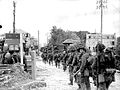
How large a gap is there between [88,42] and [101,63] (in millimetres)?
68188

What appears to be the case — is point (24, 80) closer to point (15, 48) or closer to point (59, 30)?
point (15, 48)

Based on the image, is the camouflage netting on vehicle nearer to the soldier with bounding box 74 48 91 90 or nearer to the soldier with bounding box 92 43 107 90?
the soldier with bounding box 74 48 91 90

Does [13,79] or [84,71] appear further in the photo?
[13,79]

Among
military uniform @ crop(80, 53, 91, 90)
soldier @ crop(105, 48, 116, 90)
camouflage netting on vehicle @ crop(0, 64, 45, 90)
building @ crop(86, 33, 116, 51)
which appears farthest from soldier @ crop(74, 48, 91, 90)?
building @ crop(86, 33, 116, 51)

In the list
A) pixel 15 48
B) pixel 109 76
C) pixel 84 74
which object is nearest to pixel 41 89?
pixel 84 74

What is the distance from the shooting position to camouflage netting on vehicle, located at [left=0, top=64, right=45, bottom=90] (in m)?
10.8

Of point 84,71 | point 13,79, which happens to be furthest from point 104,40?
point 84,71

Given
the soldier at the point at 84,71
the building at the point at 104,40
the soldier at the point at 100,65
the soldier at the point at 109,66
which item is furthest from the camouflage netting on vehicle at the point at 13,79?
the building at the point at 104,40

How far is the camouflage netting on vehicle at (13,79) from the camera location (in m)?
10.8

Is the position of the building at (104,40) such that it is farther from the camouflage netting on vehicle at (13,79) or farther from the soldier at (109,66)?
the soldier at (109,66)

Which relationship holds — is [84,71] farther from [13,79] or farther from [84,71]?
[13,79]

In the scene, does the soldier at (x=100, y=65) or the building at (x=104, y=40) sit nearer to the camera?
the soldier at (x=100, y=65)

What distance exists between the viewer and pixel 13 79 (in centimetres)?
1147

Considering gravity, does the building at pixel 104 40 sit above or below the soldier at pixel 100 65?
above
